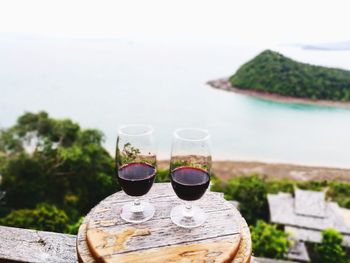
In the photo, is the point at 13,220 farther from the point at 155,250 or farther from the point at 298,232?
the point at 298,232

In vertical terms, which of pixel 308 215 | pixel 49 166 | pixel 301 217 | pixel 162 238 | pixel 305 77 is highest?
pixel 162 238

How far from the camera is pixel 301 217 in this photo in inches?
616

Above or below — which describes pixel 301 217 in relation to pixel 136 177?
below

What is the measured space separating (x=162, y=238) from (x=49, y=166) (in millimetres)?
13771

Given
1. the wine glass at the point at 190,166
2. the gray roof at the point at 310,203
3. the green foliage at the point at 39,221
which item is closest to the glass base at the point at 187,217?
the wine glass at the point at 190,166

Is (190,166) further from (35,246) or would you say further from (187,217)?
(35,246)

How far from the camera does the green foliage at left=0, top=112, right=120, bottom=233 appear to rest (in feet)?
42.8

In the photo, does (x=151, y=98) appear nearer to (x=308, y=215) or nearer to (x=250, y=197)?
(x=250, y=197)

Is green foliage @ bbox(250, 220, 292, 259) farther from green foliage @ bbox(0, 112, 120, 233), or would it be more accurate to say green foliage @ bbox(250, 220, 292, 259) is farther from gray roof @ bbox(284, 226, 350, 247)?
green foliage @ bbox(0, 112, 120, 233)

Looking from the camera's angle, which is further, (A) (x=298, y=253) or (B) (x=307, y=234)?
(B) (x=307, y=234)

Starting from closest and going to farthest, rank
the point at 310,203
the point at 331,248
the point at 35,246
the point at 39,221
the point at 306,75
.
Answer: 1. the point at 35,246
2. the point at 306,75
3. the point at 39,221
4. the point at 331,248
5. the point at 310,203

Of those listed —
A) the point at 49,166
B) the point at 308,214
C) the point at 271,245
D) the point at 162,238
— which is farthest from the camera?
the point at 308,214

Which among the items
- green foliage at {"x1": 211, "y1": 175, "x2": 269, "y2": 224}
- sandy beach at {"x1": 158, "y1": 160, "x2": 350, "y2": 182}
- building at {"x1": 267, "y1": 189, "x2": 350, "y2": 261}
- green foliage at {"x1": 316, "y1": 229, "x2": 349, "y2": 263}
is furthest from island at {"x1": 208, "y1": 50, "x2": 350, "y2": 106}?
sandy beach at {"x1": 158, "y1": 160, "x2": 350, "y2": 182}

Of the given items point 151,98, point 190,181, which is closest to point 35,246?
point 190,181
